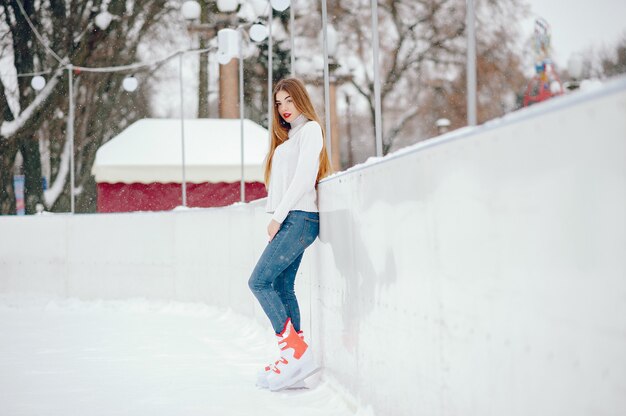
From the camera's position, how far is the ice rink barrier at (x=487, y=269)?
1886mm

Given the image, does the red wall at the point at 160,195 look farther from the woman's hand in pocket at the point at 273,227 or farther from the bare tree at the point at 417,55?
the woman's hand in pocket at the point at 273,227

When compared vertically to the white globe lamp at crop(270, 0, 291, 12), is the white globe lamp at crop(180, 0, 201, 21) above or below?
above

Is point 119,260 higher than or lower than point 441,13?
lower

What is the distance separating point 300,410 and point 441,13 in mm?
3752

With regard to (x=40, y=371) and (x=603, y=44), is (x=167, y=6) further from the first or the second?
(x=603, y=44)

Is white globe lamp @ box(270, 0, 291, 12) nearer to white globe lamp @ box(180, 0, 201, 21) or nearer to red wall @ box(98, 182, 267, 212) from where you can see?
white globe lamp @ box(180, 0, 201, 21)

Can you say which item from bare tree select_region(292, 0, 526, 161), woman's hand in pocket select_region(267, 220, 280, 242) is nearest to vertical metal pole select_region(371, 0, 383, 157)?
bare tree select_region(292, 0, 526, 161)

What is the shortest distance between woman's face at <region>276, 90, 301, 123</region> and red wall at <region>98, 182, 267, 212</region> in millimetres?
12107

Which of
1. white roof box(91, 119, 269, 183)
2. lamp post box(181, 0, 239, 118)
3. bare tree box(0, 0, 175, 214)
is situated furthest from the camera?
bare tree box(0, 0, 175, 214)

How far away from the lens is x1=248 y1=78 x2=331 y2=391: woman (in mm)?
4562

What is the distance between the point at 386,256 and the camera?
11.4 feet

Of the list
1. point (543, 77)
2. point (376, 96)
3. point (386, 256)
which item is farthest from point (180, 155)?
point (543, 77)

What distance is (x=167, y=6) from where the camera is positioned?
21.6 m

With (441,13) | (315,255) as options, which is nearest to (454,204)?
(315,255)
